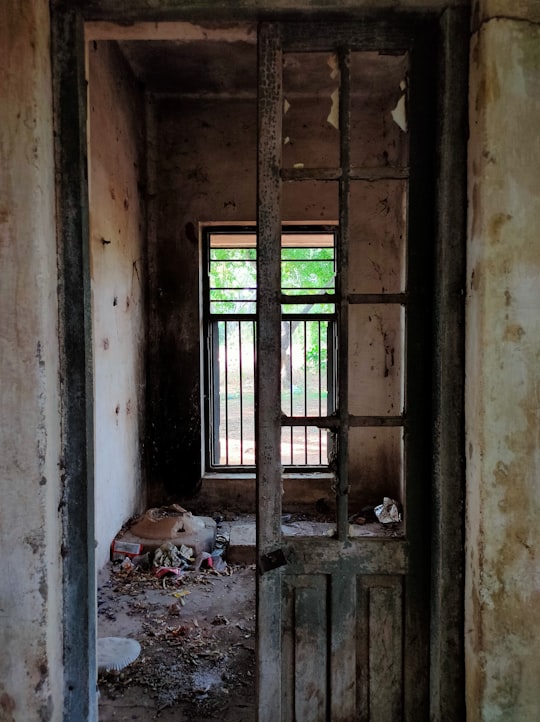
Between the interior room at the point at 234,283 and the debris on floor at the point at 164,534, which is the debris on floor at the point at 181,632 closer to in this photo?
the debris on floor at the point at 164,534

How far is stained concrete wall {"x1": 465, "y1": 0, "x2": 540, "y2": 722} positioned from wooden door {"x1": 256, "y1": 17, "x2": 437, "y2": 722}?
0.59ft

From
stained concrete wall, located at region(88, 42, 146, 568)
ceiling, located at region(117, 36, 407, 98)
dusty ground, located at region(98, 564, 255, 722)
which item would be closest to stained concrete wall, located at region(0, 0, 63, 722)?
dusty ground, located at region(98, 564, 255, 722)

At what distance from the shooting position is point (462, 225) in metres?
1.60

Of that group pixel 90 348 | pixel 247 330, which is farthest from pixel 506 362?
pixel 247 330

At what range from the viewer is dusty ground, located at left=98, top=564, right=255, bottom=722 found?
83.8 inches

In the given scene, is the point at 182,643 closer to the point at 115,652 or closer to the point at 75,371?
the point at 115,652

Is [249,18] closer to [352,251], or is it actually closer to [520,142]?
[520,142]

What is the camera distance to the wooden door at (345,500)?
1640 mm

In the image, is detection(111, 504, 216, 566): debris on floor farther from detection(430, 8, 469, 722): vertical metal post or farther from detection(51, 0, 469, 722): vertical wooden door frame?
detection(430, 8, 469, 722): vertical metal post

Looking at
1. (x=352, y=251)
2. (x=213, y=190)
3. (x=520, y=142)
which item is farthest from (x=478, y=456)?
(x=213, y=190)

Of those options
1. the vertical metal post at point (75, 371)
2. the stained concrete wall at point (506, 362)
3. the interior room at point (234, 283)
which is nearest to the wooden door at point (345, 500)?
the stained concrete wall at point (506, 362)

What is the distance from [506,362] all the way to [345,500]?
0.62 m

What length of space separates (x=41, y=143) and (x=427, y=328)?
3.99 ft

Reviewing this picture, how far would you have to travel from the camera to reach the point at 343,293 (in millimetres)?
1671
